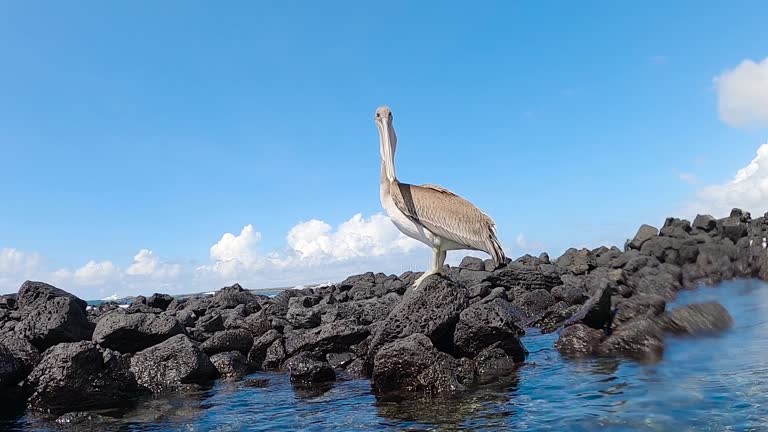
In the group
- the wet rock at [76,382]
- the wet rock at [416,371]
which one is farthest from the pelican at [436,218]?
the wet rock at [76,382]

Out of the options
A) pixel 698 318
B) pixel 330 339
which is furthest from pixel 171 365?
pixel 698 318

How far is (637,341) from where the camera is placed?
7770 mm

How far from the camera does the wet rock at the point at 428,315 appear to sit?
9.59m

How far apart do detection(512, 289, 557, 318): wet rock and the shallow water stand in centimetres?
740

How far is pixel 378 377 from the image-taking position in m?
8.62

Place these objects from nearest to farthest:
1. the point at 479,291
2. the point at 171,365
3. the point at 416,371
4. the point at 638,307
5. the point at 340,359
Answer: the point at 638,307
the point at 416,371
the point at 171,365
the point at 340,359
the point at 479,291

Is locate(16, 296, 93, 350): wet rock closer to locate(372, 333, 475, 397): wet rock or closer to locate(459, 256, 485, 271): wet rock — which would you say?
locate(372, 333, 475, 397): wet rock

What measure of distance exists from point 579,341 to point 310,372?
15.1ft

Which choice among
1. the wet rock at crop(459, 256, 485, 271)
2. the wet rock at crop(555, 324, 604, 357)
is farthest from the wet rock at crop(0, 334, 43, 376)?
the wet rock at crop(459, 256, 485, 271)

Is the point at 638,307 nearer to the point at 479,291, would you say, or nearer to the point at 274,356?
the point at 274,356

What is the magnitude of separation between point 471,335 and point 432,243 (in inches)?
85.9

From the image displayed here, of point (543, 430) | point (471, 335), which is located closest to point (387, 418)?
point (543, 430)

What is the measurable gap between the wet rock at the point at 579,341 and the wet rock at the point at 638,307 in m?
0.82

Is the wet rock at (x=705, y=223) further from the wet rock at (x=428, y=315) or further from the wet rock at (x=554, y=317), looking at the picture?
the wet rock at (x=428, y=315)
